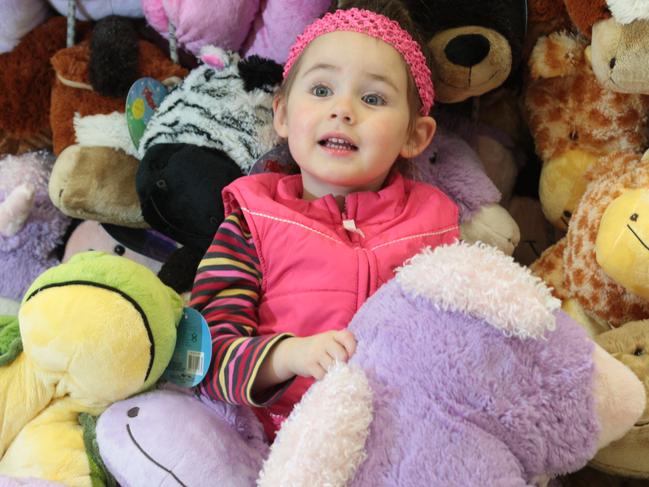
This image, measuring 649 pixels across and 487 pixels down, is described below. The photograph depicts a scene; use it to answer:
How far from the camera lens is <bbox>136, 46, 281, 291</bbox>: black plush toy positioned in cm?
113

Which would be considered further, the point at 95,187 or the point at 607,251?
the point at 95,187

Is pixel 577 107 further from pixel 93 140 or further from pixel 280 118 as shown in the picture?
pixel 93 140

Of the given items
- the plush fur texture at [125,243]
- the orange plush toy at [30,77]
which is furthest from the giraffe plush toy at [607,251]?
the orange plush toy at [30,77]

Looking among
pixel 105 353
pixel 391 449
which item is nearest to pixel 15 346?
pixel 105 353

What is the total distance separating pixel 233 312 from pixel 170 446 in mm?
256

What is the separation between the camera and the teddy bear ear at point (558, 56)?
4.03ft

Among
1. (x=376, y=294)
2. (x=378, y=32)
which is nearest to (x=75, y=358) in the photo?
(x=376, y=294)

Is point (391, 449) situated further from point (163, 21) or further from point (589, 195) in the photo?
point (163, 21)

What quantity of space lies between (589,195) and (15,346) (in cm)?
90

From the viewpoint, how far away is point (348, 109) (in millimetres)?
1041

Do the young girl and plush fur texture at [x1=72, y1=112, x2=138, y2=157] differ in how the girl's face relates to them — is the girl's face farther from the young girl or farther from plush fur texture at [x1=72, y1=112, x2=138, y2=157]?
plush fur texture at [x1=72, y1=112, x2=138, y2=157]

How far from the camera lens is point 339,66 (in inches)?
42.6

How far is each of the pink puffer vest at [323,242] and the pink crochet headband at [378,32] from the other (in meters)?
0.17

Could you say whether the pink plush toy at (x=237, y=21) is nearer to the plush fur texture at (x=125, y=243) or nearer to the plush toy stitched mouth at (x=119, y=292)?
the plush fur texture at (x=125, y=243)
